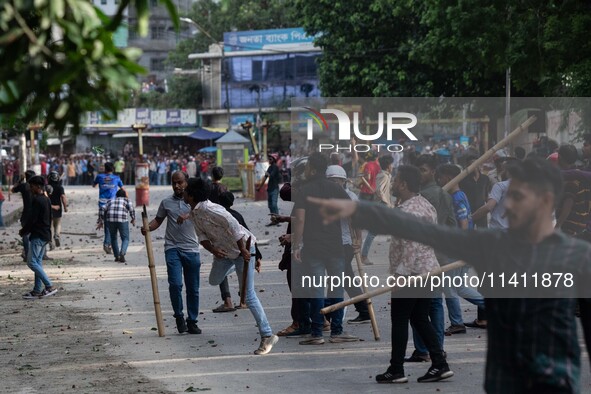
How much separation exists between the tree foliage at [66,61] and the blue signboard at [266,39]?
7496 cm

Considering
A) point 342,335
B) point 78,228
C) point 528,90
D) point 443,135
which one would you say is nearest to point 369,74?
point 528,90

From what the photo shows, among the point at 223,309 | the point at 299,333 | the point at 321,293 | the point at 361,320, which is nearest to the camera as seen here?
the point at 321,293

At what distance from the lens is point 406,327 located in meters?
9.32

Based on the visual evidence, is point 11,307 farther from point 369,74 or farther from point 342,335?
point 369,74

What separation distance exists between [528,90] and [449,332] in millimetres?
23003

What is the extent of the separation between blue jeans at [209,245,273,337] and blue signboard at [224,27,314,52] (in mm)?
67245

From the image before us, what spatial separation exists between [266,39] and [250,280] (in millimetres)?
69597

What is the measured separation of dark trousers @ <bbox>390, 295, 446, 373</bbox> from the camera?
30.6 ft

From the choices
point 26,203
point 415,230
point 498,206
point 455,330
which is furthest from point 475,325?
point 26,203

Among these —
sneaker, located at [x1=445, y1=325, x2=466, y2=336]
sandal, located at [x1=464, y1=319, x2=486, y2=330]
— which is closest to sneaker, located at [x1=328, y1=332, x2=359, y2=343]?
sneaker, located at [x1=445, y1=325, x2=466, y2=336]

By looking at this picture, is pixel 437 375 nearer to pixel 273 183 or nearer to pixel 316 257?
pixel 316 257

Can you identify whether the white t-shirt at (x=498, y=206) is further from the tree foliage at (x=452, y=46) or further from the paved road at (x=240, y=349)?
the tree foliage at (x=452, y=46)

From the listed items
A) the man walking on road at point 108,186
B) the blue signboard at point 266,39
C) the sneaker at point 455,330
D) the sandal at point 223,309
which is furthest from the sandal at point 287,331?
the blue signboard at point 266,39

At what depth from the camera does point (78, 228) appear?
29.9 meters
